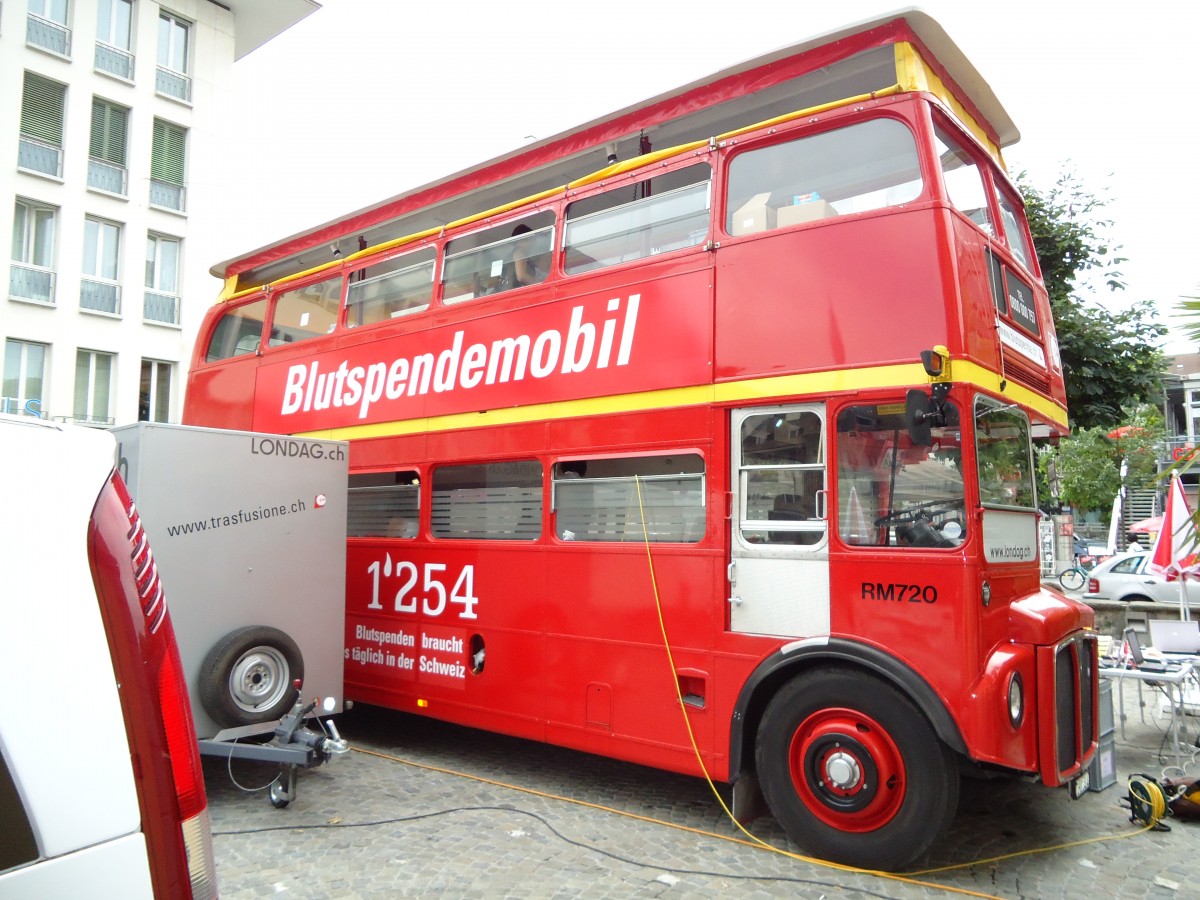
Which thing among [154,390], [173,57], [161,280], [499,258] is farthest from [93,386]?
[499,258]

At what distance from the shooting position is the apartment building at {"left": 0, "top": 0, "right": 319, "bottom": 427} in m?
20.4

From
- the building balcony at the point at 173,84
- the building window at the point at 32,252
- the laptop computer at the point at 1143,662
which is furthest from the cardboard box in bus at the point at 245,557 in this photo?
the building balcony at the point at 173,84

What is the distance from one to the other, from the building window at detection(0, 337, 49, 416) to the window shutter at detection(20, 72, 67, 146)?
4.81 metres

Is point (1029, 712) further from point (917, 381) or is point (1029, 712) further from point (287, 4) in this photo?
point (287, 4)

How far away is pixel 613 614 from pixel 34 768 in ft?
15.5

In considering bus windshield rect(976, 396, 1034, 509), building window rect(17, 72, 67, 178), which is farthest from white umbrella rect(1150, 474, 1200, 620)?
building window rect(17, 72, 67, 178)

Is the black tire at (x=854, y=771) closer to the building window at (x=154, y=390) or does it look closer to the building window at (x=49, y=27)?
the building window at (x=154, y=390)

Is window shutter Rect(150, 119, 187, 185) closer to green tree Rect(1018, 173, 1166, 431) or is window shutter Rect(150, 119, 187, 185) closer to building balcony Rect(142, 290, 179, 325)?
building balcony Rect(142, 290, 179, 325)

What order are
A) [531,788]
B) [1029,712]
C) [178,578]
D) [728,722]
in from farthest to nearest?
1. [531,788]
2. [178,578]
3. [728,722]
4. [1029,712]

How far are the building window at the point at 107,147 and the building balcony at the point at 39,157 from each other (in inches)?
26.9

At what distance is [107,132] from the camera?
2200 cm

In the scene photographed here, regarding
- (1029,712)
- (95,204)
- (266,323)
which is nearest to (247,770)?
(266,323)

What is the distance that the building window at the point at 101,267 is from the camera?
21312 mm

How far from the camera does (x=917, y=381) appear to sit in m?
4.97
